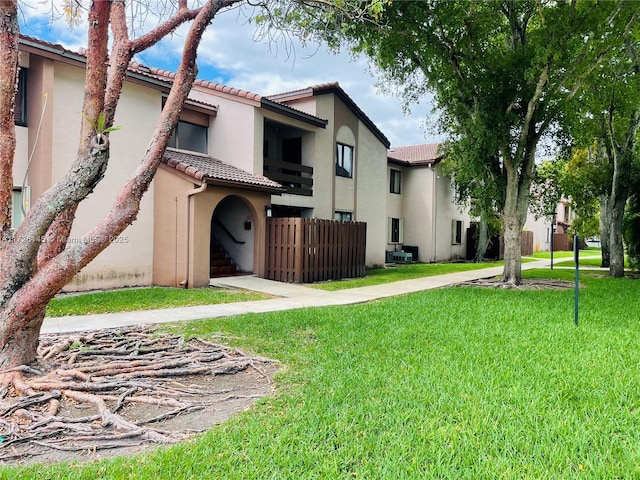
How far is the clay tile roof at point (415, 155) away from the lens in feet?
88.1

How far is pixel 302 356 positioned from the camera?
624cm

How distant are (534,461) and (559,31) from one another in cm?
1230

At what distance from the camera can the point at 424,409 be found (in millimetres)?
4316

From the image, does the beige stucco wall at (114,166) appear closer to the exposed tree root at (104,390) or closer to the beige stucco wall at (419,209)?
the exposed tree root at (104,390)

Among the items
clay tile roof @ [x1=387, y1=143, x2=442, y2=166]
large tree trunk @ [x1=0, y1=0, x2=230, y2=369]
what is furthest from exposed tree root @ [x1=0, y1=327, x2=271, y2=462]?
clay tile roof @ [x1=387, y1=143, x2=442, y2=166]

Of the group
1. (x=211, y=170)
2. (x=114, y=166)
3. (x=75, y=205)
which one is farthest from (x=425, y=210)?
(x=75, y=205)

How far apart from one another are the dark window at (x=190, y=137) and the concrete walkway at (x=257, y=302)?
5.11 metres

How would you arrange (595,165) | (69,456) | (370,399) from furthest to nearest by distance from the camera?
(595,165) < (370,399) < (69,456)

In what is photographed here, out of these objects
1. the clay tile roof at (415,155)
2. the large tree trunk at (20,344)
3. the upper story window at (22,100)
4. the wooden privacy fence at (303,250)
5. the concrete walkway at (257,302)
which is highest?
the clay tile roof at (415,155)

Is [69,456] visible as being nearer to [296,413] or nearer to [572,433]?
[296,413]

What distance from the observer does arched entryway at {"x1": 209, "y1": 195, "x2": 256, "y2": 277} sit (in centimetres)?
1609

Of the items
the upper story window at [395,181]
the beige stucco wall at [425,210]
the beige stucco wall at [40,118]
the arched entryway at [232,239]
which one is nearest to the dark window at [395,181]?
the upper story window at [395,181]

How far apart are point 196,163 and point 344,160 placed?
27.2 feet

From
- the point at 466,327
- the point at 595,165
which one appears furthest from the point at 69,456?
the point at 595,165
